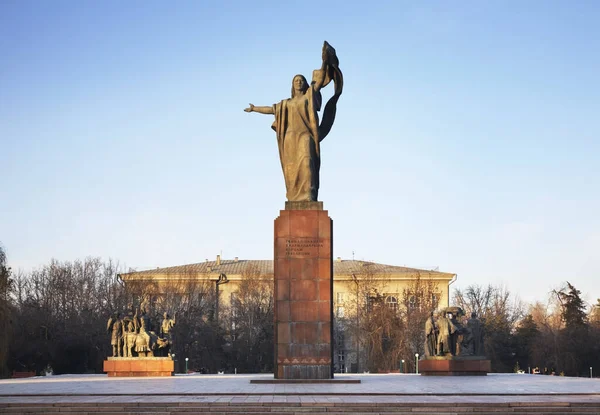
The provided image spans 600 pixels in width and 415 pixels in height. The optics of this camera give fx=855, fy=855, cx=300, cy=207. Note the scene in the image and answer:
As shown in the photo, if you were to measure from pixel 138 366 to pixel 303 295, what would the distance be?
1227 centimetres

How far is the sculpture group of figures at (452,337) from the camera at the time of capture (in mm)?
29891

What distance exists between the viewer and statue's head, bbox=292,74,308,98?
73.6ft

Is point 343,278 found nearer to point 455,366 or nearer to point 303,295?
point 455,366

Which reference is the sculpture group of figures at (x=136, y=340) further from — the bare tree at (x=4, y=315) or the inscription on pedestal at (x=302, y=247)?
the inscription on pedestal at (x=302, y=247)

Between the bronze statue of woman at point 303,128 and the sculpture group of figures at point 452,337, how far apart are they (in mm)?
10236

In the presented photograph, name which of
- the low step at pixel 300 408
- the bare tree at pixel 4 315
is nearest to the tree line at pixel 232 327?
the bare tree at pixel 4 315

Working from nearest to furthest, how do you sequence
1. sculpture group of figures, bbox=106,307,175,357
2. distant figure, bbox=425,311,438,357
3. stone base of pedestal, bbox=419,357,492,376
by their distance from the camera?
stone base of pedestal, bbox=419,357,492,376 < distant figure, bbox=425,311,438,357 < sculpture group of figures, bbox=106,307,175,357

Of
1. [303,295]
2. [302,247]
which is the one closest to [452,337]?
[303,295]

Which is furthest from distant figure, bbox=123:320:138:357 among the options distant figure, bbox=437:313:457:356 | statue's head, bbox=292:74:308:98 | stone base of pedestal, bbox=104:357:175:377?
statue's head, bbox=292:74:308:98

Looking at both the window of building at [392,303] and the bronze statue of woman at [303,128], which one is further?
the window of building at [392,303]

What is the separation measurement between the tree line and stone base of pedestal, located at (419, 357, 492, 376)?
24.6 meters

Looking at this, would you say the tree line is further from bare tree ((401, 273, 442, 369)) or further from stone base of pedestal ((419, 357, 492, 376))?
stone base of pedestal ((419, 357, 492, 376))

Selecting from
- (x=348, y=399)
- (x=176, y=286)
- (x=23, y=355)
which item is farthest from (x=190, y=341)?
(x=348, y=399)

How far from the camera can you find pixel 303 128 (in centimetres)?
2222
